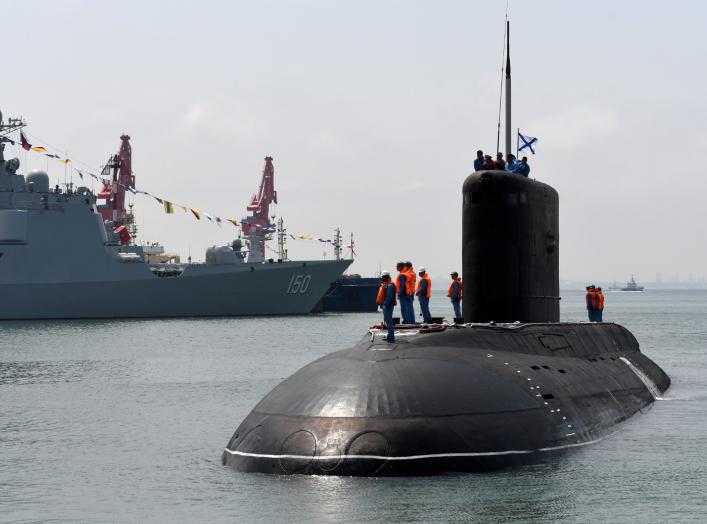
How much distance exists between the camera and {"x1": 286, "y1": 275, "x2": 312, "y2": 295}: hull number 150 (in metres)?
73.9

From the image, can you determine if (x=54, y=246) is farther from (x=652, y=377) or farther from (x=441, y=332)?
(x=441, y=332)

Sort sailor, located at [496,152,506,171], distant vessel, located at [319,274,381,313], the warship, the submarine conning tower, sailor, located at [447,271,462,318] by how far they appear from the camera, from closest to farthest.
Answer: the submarine conning tower → sailor, located at [496,152,506,171] → sailor, located at [447,271,462,318] → the warship → distant vessel, located at [319,274,381,313]

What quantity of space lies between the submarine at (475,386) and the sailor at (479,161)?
0.69m

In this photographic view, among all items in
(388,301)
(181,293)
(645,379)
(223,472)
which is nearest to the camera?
(223,472)

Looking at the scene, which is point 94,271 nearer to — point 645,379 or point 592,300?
point 592,300

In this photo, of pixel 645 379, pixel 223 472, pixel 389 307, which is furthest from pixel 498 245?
pixel 645 379

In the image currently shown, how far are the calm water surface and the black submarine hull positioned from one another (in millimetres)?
220

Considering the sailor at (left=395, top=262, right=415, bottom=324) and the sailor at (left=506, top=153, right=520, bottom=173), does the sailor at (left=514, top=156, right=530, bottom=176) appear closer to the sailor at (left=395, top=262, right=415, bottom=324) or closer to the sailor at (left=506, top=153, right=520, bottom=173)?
the sailor at (left=506, top=153, right=520, bottom=173)

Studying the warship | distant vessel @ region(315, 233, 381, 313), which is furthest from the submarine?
distant vessel @ region(315, 233, 381, 313)

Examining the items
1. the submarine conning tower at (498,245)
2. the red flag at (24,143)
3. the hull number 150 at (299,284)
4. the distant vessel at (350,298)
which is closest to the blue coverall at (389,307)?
the submarine conning tower at (498,245)

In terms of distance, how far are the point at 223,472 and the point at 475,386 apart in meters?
3.38

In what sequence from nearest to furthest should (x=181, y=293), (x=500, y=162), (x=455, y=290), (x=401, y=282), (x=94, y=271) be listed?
(x=401, y=282) → (x=500, y=162) → (x=455, y=290) → (x=94, y=271) → (x=181, y=293)

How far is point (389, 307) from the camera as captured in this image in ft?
48.1

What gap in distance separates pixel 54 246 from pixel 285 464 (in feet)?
175
